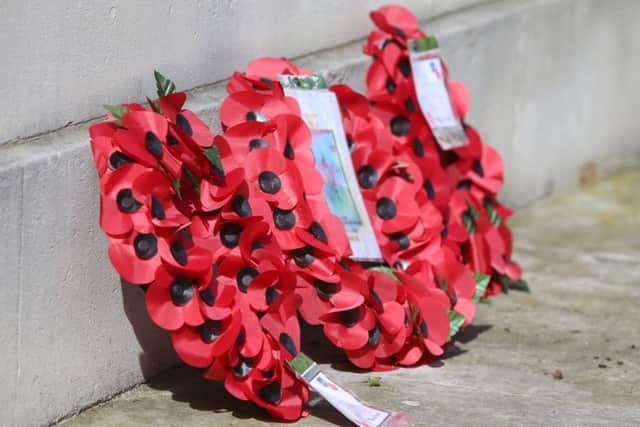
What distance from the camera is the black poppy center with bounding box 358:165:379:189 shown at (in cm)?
470

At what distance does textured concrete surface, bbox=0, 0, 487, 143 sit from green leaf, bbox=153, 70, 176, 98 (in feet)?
0.50

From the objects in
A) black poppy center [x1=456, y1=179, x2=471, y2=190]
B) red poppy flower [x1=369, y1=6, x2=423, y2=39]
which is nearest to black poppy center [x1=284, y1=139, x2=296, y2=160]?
red poppy flower [x1=369, y1=6, x2=423, y2=39]

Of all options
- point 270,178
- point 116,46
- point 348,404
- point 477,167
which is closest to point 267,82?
point 270,178

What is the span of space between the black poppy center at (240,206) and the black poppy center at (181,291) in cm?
26

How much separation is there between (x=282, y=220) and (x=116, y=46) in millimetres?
671

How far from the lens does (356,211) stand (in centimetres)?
461

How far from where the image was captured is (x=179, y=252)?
3.84 meters

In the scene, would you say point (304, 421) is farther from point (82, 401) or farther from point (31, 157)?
point (31, 157)

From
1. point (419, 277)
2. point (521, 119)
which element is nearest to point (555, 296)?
point (419, 277)

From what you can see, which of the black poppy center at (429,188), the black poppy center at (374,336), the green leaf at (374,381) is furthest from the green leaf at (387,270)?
the black poppy center at (429,188)

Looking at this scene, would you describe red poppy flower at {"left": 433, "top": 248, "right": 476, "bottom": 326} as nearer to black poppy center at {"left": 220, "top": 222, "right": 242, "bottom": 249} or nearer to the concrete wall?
the concrete wall

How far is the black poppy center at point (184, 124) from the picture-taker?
3.95 meters

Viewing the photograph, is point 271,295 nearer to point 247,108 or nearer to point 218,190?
point 218,190

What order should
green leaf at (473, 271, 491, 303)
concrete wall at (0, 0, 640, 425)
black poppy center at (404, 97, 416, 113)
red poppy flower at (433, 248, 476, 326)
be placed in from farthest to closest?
black poppy center at (404, 97, 416, 113), green leaf at (473, 271, 491, 303), red poppy flower at (433, 248, 476, 326), concrete wall at (0, 0, 640, 425)
